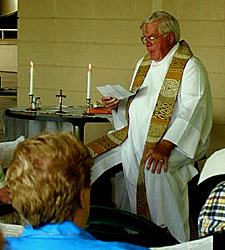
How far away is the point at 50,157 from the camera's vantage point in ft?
4.24

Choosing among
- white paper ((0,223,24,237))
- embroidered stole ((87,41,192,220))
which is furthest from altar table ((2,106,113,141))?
white paper ((0,223,24,237))

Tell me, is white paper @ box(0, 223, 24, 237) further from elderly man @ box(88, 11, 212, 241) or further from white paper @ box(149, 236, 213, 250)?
elderly man @ box(88, 11, 212, 241)

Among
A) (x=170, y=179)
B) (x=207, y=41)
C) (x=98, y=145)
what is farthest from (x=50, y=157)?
(x=207, y=41)

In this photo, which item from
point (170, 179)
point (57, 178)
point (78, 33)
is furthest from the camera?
point (78, 33)

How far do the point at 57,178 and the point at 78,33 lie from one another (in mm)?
5274

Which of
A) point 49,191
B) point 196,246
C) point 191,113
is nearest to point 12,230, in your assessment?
point 196,246

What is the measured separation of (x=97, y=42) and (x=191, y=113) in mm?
2681

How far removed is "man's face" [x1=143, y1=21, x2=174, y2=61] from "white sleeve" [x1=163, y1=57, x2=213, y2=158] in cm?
18

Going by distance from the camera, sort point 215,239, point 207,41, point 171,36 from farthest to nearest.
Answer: point 207,41
point 171,36
point 215,239

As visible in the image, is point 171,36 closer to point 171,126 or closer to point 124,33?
point 171,126

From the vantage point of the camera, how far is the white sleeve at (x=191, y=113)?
3.86 meters

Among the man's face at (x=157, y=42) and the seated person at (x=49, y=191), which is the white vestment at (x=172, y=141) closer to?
the man's face at (x=157, y=42)

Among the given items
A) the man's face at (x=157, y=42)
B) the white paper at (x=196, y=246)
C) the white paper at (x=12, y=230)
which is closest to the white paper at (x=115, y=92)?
the man's face at (x=157, y=42)

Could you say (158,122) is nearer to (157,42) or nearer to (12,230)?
(157,42)
